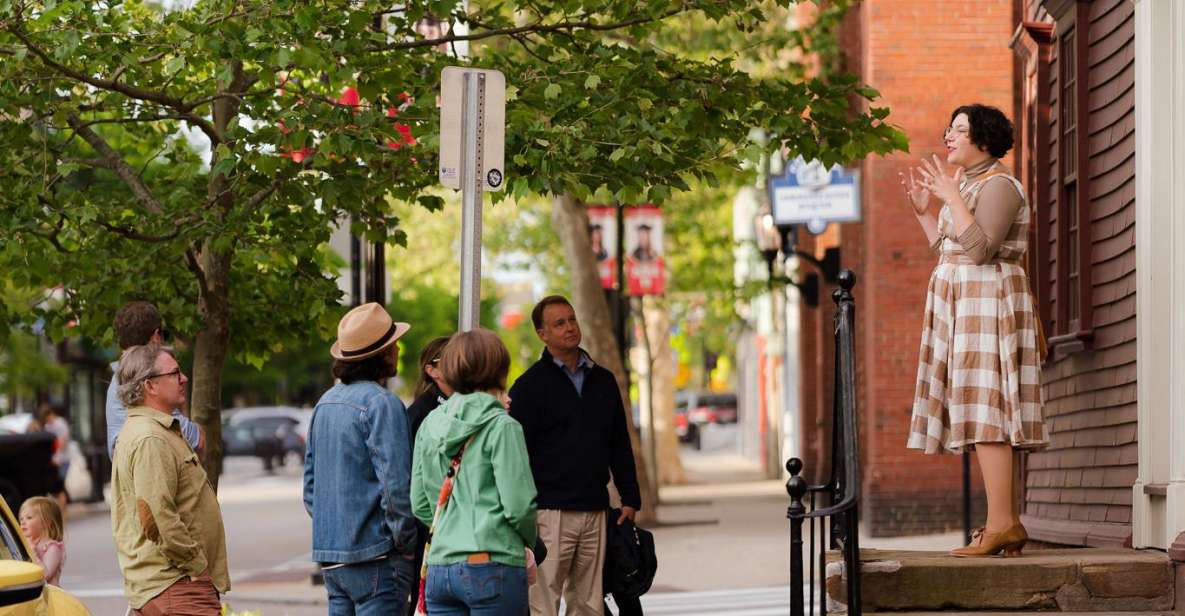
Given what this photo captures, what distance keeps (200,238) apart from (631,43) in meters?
3.74

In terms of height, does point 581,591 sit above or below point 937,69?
below

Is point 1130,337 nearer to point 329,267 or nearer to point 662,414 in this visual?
point 329,267

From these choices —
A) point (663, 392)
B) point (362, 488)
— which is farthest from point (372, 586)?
point (663, 392)

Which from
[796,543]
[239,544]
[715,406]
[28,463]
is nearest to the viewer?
[796,543]

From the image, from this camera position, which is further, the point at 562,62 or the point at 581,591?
the point at 562,62

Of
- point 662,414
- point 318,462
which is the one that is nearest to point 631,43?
point 318,462

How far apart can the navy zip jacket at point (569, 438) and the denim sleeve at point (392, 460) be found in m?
1.66

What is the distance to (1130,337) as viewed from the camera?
8445 mm

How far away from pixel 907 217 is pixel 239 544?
9745mm

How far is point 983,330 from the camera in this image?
726 centimetres

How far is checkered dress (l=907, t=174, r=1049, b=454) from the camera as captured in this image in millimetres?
7207

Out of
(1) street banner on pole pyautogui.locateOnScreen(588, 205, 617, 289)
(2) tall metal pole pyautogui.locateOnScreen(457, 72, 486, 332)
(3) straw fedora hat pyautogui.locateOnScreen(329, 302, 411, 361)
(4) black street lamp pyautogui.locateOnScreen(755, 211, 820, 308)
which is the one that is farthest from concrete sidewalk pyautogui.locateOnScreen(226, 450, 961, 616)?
(2) tall metal pole pyautogui.locateOnScreen(457, 72, 486, 332)

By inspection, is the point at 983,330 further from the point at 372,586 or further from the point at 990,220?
the point at 372,586

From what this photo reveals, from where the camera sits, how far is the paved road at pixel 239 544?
16.1 meters
